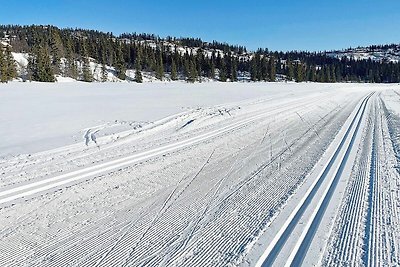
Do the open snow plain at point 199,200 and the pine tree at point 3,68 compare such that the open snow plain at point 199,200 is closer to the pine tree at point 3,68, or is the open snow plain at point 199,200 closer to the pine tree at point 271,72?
the pine tree at point 3,68

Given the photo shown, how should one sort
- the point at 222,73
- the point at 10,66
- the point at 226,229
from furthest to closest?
the point at 222,73 < the point at 10,66 < the point at 226,229

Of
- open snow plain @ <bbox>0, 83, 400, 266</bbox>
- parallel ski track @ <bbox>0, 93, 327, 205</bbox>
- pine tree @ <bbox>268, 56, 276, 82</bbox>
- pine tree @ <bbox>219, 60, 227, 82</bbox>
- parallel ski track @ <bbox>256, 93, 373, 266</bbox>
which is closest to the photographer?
parallel ski track @ <bbox>256, 93, 373, 266</bbox>

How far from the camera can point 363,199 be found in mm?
4902

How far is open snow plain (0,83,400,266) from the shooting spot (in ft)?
11.6

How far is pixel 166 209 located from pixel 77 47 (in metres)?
92.2

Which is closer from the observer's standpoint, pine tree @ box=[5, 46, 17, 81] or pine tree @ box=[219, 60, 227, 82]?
pine tree @ box=[5, 46, 17, 81]

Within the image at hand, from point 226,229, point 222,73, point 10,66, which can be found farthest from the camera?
point 222,73

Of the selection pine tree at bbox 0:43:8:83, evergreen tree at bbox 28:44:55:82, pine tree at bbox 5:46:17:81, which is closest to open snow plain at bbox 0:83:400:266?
pine tree at bbox 0:43:8:83

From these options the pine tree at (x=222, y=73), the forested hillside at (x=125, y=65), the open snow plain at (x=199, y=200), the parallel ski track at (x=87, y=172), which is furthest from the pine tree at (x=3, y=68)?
the pine tree at (x=222, y=73)

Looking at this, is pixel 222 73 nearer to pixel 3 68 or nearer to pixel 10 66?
pixel 10 66

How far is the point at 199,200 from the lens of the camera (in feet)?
16.3

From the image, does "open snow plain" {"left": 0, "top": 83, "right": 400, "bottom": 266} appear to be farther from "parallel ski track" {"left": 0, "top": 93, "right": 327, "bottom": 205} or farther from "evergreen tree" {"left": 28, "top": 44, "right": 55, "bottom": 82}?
"evergreen tree" {"left": 28, "top": 44, "right": 55, "bottom": 82}

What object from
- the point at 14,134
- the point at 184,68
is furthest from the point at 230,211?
the point at 184,68

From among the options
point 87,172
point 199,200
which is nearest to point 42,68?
point 87,172
